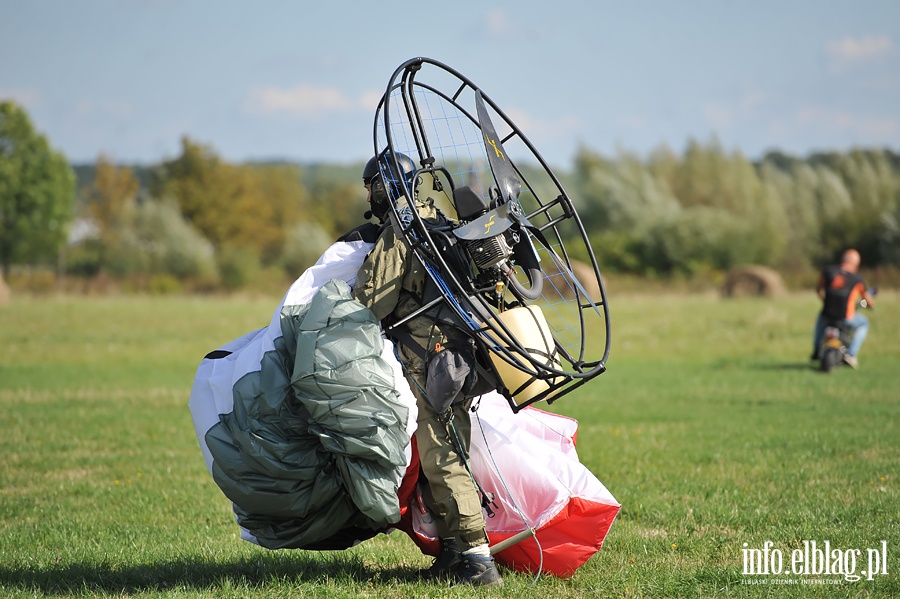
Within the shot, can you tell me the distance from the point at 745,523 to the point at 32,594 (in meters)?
4.49

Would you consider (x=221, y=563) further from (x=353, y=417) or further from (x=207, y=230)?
(x=207, y=230)

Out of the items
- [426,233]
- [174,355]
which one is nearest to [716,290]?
[174,355]

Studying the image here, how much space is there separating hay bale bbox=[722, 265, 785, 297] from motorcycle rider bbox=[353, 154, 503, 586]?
28.8m

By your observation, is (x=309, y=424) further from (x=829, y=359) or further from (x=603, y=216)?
(x=603, y=216)

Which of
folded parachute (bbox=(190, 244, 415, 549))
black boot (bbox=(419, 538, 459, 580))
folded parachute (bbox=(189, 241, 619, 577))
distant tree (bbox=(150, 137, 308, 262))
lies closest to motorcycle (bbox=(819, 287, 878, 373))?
folded parachute (bbox=(189, 241, 619, 577))

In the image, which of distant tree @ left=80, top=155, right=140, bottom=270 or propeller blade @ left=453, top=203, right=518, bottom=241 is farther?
distant tree @ left=80, top=155, right=140, bottom=270

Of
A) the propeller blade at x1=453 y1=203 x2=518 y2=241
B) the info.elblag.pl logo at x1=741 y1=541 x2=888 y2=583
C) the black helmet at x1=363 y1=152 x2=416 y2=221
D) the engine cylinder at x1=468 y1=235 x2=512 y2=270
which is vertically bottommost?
the info.elblag.pl logo at x1=741 y1=541 x2=888 y2=583

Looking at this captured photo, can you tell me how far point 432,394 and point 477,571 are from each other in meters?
1.01

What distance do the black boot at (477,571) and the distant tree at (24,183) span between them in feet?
168

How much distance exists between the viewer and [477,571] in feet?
16.0

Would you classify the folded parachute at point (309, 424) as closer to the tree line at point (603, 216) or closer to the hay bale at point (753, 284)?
the hay bale at point (753, 284)

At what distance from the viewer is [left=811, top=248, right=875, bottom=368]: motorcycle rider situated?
16.2 m

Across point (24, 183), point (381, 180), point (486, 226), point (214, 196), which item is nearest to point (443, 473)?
point (486, 226)

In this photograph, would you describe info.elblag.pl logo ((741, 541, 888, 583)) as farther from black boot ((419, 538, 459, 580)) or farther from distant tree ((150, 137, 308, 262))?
distant tree ((150, 137, 308, 262))
